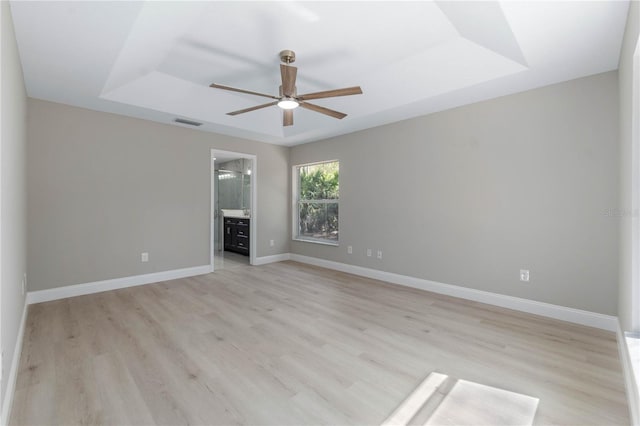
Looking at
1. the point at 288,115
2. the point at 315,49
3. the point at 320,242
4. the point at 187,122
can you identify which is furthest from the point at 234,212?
the point at 315,49

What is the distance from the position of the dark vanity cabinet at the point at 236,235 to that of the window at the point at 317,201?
3.70ft

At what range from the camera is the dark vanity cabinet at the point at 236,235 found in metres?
6.35

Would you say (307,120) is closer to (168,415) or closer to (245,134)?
(245,134)

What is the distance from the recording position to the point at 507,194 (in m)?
3.27

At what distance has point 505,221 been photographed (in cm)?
329

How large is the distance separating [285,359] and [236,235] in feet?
16.0

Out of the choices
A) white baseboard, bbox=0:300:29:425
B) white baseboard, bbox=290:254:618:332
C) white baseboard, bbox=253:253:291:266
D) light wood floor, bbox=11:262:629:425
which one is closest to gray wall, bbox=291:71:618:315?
white baseboard, bbox=290:254:618:332

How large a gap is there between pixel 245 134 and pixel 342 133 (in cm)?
162

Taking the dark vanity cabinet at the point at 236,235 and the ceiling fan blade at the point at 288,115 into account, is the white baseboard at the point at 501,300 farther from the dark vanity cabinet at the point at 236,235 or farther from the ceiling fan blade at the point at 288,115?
the ceiling fan blade at the point at 288,115

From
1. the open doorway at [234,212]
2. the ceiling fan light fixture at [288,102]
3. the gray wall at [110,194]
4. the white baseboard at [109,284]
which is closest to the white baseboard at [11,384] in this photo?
the white baseboard at [109,284]

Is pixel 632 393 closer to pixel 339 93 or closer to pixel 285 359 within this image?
pixel 285 359

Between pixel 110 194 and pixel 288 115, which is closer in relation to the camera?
pixel 288 115

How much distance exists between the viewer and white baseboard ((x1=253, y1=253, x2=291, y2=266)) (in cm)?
555

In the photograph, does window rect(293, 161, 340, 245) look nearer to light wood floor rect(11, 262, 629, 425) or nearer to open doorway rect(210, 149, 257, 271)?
open doorway rect(210, 149, 257, 271)
